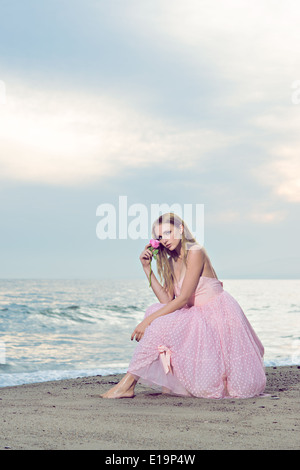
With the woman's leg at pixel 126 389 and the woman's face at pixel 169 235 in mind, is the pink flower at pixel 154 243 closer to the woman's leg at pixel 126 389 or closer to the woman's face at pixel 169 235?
the woman's face at pixel 169 235

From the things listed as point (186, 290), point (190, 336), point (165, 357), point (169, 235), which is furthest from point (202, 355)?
point (169, 235)

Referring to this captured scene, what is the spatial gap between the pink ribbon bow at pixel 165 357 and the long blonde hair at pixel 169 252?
667 mm

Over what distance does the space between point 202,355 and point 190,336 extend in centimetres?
20

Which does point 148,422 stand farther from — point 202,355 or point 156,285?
point 156,285

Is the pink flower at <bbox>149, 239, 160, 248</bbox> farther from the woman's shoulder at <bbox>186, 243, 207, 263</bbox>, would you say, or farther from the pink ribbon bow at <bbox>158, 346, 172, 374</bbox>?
the pink ribbon bow at <bbox>158, 346, 172, 374</bbox>

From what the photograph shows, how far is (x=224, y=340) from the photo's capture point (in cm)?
470

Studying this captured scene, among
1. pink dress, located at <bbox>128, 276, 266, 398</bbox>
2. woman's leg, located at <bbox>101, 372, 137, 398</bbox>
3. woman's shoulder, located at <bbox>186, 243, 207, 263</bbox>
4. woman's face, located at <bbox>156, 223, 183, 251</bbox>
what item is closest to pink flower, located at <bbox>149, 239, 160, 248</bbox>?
woman's face, located at <bbox>156, 223, 183, 251</bbox>

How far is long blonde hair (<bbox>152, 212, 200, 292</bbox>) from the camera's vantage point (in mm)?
4855

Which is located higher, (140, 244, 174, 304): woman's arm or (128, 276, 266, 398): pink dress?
(140, 244, 174, 304): woman's arm

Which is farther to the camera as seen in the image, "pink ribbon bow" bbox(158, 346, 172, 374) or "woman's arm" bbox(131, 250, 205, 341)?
"woman's arm" bbox(131, 250, 205, 341)

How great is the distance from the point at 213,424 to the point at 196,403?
2.42ft

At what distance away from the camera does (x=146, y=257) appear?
5.02 meters
